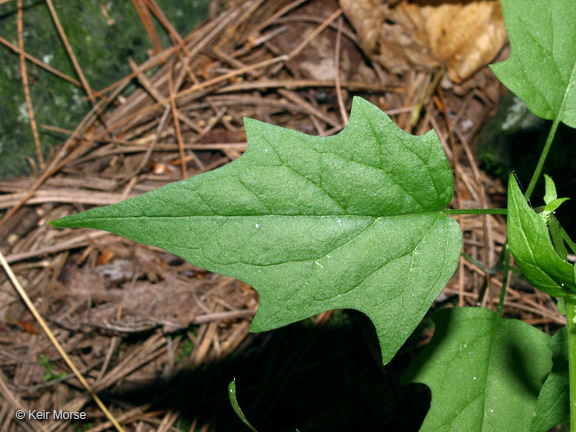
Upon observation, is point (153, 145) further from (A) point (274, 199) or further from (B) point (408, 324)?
(B) point (408, 324)

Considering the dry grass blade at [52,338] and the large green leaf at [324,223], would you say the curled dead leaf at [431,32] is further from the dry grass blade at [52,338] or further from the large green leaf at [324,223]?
the dry grass blade at [52,338]

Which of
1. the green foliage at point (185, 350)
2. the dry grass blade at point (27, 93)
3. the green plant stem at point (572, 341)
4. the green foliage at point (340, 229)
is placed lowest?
the green foliage at point (185, 350)

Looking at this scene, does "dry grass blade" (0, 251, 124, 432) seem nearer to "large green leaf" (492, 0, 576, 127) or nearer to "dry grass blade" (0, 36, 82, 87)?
"dry grass blade" (0, 36, 82, 87)

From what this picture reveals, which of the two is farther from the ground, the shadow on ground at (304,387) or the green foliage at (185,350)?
the green foliage at (185,350)

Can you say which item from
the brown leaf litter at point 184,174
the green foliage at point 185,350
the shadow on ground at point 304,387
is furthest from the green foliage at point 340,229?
the green foliage at point 185,350

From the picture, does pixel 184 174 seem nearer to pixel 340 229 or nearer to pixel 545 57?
pixel 340 229

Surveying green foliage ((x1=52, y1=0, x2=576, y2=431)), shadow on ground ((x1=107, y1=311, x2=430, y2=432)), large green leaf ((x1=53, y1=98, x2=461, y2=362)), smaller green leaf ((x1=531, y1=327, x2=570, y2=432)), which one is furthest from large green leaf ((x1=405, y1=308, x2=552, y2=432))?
shadow on ground ((x1=107, y1=311, x2=430, y2=432))
